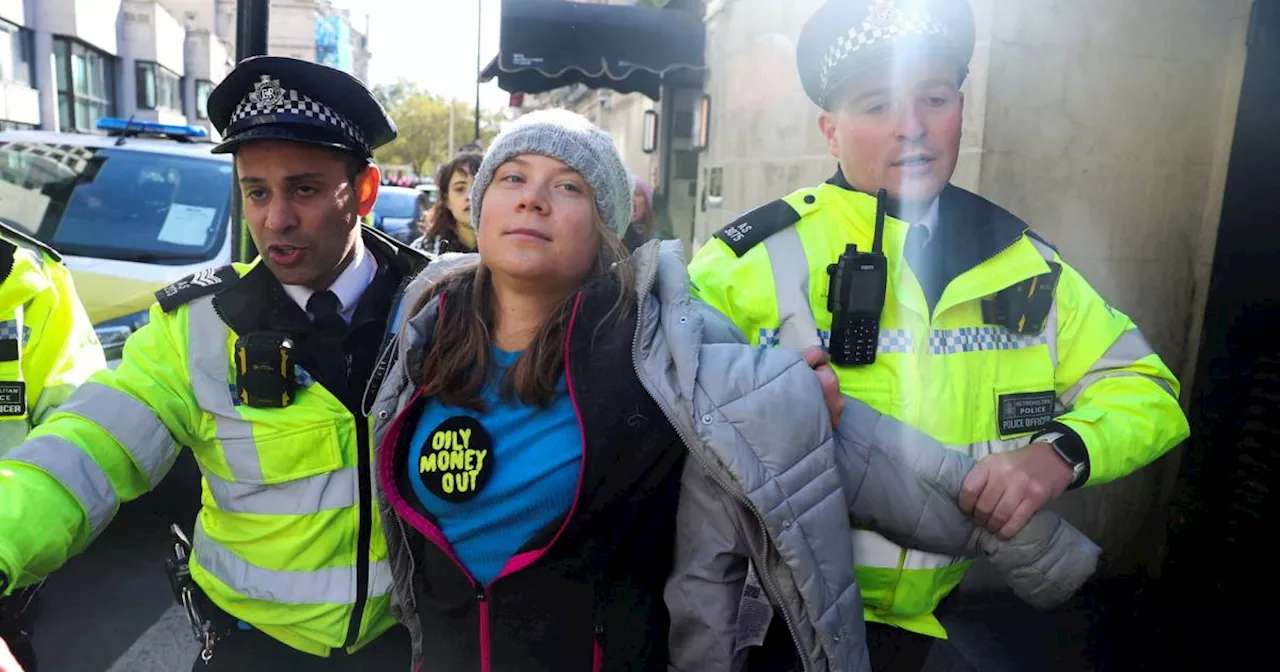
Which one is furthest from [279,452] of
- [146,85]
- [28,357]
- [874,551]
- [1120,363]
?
[146,85]

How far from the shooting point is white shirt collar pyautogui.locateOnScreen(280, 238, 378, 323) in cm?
188

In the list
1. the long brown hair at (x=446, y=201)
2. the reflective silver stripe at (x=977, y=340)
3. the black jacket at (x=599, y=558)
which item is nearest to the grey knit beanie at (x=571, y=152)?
the black jacket at (x=599, y=558)

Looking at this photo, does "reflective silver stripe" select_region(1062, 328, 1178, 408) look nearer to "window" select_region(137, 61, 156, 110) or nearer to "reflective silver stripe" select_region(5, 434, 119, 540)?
"reflective silver stripe" select_region(5, 434, 119, 540)

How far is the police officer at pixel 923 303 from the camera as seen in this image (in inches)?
66.2

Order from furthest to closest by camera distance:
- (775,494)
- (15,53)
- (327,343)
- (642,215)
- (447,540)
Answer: (15,53) → (642,215) → (327,343) → (447,540) → (775,494)

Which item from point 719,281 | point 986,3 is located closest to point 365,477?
→ point 719,281

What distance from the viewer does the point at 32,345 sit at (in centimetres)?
217

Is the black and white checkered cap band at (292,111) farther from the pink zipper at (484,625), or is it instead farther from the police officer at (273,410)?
the pink zipper at (484,625)

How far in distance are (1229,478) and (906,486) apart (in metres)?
2.64

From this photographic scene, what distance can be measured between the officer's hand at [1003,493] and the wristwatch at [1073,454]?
84 millimetres

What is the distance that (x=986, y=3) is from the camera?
135 inches

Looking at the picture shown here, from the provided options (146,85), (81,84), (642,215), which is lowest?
(642,215)

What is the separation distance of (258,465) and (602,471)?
0.73 metres

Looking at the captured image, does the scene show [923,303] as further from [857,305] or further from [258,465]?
[258,465]
